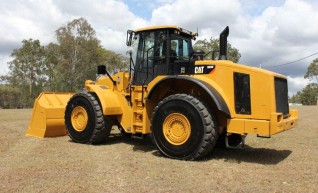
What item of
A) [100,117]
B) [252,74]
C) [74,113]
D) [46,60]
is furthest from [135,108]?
[46,60]

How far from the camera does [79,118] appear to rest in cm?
905

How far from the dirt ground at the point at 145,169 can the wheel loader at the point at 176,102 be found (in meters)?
0.45

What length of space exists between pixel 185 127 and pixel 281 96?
1.96 metres

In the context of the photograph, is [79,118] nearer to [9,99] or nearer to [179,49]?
[179,49]

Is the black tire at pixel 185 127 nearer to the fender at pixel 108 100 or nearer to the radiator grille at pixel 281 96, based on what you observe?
the radiator grille at pixel 281 96

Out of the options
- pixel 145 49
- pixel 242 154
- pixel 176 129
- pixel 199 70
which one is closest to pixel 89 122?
pixel 145 49

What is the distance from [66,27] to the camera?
134 ft

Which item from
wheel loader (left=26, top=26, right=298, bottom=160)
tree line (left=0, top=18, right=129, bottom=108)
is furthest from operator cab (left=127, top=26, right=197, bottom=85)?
tree line (left=0, top=18, right=129, bottom=108)

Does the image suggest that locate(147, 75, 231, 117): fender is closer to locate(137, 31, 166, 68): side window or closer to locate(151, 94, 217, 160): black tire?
locate(151, 94, 217, 160): black tire

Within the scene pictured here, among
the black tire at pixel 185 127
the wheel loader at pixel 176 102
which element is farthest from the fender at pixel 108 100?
the black tire at pixel 185 127

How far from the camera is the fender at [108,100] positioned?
839 cm

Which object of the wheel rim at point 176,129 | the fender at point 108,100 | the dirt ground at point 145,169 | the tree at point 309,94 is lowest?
the dirt ground at point 145,169

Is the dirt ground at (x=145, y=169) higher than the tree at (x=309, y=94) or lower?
lower

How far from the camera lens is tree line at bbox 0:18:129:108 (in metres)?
39.2
